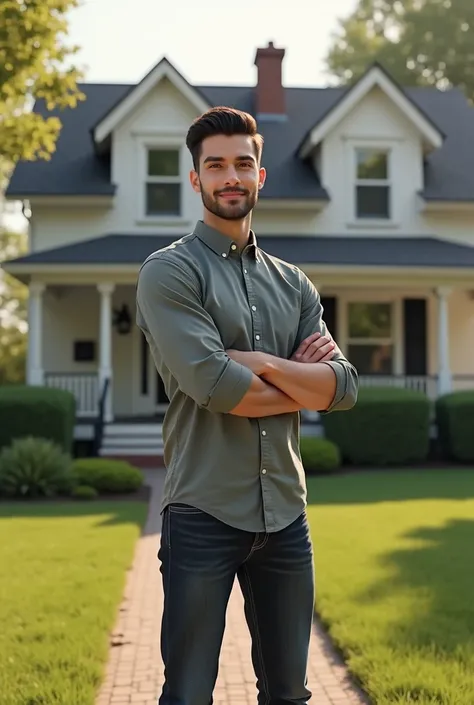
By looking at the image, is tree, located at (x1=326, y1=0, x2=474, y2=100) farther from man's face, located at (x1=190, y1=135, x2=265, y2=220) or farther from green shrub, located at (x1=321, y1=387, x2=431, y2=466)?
man's face, located at (x1=190, y1=135, x2=265, y2=220)

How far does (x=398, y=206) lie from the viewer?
18406 millimetres

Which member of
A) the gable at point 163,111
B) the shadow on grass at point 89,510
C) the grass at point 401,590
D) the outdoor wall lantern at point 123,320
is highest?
the gable at point 163,111

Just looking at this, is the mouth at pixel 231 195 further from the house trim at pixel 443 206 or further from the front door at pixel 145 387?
the house trim at pixel 443 206

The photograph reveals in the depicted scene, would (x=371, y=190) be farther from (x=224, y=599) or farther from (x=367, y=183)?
(x=224, y=599)

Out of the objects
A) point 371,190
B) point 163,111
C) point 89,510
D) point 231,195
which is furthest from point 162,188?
point 231,195

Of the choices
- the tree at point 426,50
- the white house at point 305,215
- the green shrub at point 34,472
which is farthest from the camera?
the tree at point 426,50

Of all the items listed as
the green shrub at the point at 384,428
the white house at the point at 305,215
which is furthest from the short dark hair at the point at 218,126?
the white house at the point at 305,215

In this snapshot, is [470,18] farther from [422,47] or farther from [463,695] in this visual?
[463,695]

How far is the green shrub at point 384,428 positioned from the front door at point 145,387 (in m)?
4.69

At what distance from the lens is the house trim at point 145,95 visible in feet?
57.3

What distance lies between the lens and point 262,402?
2545 mm

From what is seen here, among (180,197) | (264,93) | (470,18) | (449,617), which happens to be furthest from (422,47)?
(449,617)

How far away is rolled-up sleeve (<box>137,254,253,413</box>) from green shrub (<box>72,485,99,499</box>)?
31.5 feet

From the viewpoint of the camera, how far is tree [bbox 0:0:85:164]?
35.1 feet
